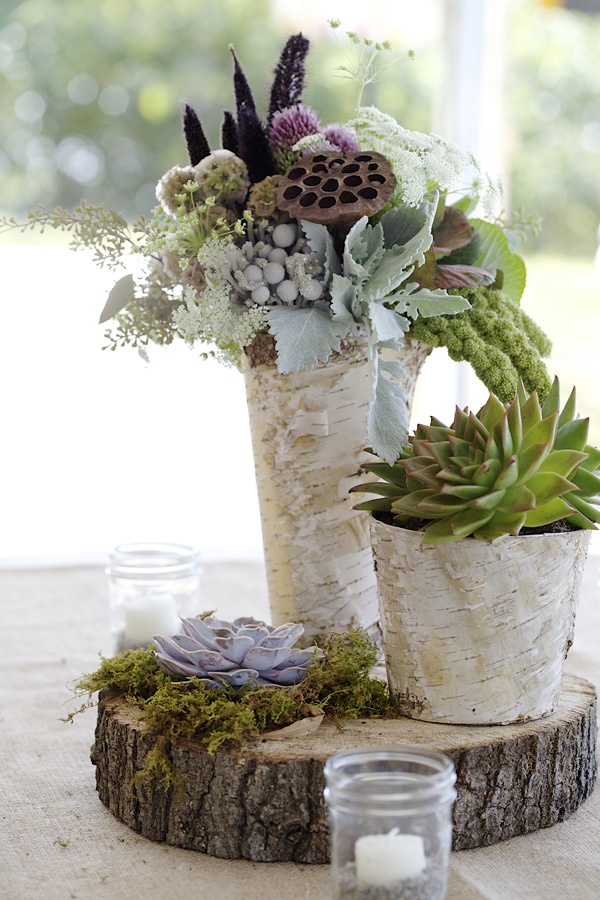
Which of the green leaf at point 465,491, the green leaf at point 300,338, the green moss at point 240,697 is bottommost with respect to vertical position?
the green moss at point 240,697

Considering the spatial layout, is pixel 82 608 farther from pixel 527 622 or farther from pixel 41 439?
pixel 41 439

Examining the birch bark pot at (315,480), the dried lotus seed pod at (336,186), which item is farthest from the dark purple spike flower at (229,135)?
the birch bark pot at (315,480)

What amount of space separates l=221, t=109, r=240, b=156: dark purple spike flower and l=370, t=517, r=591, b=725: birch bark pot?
43cm

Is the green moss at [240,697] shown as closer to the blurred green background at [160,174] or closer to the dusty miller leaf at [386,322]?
the dusty miller leaf at [386,322]

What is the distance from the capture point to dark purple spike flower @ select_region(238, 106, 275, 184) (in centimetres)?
98

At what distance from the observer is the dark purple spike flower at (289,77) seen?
3.29 ft

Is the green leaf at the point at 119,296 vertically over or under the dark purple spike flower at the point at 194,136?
under

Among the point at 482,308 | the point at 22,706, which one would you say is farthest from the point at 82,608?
the point at 482,308

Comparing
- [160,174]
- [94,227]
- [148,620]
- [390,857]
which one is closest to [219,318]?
[94,227]

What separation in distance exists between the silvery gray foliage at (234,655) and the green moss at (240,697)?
0.5 inches

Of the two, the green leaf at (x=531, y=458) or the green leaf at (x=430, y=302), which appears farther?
the green leaf at (x=430, y=302)

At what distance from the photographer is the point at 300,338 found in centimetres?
94

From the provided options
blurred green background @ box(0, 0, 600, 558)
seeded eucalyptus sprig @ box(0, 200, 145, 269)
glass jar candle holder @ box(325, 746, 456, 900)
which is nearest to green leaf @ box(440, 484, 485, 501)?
glass jar candle holder @ box(325, 746, 456, 900)

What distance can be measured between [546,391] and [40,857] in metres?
0.67
